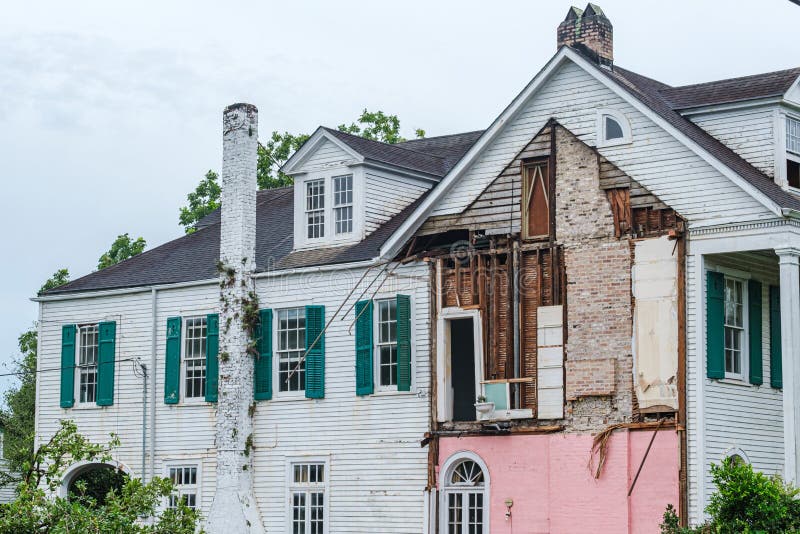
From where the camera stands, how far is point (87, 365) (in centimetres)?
3547

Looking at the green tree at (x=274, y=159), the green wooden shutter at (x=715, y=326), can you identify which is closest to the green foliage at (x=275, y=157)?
the green tree at (x=274, y=159)

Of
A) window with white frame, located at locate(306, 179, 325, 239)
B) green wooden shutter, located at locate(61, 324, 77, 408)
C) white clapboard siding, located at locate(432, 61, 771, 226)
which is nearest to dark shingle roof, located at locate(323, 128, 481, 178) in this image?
window with white frame, located at locate(306, 179, 325, 239)

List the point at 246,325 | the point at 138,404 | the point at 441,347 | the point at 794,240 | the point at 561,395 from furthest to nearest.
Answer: the point at 138,404 → the point at 246,325 → the point at 441,347 → the point at 561,395 → the point at 794,240

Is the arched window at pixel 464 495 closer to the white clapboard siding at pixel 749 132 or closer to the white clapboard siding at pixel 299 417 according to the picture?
the white clapboard siding at pixel 299 417

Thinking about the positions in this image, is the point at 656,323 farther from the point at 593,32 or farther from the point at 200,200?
the point at 200,200

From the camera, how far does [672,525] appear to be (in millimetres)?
24922

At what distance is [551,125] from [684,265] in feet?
13.6

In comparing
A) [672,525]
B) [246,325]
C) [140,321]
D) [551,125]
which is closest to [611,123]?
[551,125]

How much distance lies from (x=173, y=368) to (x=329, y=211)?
5.42m

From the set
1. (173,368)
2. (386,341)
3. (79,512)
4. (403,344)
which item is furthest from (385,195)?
(79,512)

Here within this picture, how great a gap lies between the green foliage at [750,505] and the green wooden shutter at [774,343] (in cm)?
459

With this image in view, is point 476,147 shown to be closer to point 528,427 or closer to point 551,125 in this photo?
point 551,125

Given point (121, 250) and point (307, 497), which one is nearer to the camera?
point (307, 497)

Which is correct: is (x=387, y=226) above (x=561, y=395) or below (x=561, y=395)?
above
